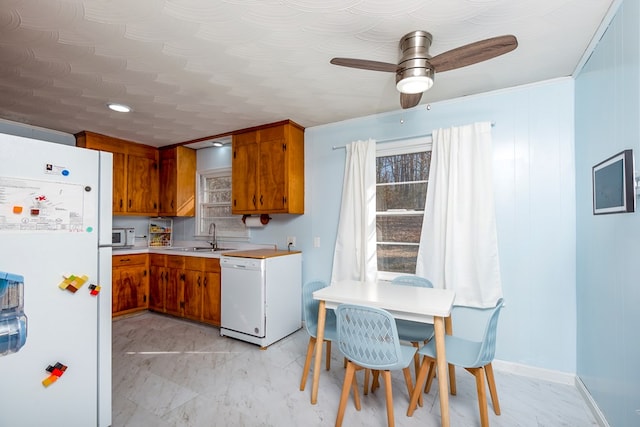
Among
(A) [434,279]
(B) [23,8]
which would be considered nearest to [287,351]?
(A) [434,279]

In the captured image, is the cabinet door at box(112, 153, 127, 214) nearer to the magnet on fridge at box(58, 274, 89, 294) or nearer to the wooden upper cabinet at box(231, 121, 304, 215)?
the wooden upper cabinet at box(231, 121, 304, 215)

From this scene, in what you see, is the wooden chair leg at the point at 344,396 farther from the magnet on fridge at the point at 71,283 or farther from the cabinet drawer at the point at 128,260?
the cabinet drawer at the point at 128,260

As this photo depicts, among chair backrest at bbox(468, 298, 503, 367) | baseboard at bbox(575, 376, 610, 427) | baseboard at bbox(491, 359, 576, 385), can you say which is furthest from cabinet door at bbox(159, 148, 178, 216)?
baseboard at bbox(575, 376, 610, 427)

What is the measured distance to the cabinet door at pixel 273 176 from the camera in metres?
3.34

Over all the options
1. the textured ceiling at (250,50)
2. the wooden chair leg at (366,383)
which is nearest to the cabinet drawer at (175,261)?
the textured ceiling at (250,50)

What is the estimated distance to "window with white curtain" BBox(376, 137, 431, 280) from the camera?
296 cm

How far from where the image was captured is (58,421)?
1.54 meters

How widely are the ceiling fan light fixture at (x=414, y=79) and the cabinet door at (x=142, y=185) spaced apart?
3.88 metres

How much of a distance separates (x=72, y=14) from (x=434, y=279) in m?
3.12

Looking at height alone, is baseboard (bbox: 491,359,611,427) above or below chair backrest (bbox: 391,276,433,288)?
below

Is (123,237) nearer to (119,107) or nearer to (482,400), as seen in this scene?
(119,107)

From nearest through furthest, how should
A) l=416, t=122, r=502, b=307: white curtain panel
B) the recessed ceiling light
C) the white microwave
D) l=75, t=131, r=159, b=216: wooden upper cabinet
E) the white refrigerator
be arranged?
the white refrigerator, l=416, t=122, r=502, b=307: white curtain panel, the recessed ceiling light, l=75, t=131, r=159, b=216: wooden upper cabinet, the white microwave

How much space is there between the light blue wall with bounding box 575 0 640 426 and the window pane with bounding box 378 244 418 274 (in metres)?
1.27

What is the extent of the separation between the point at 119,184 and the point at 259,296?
8.52 ft
